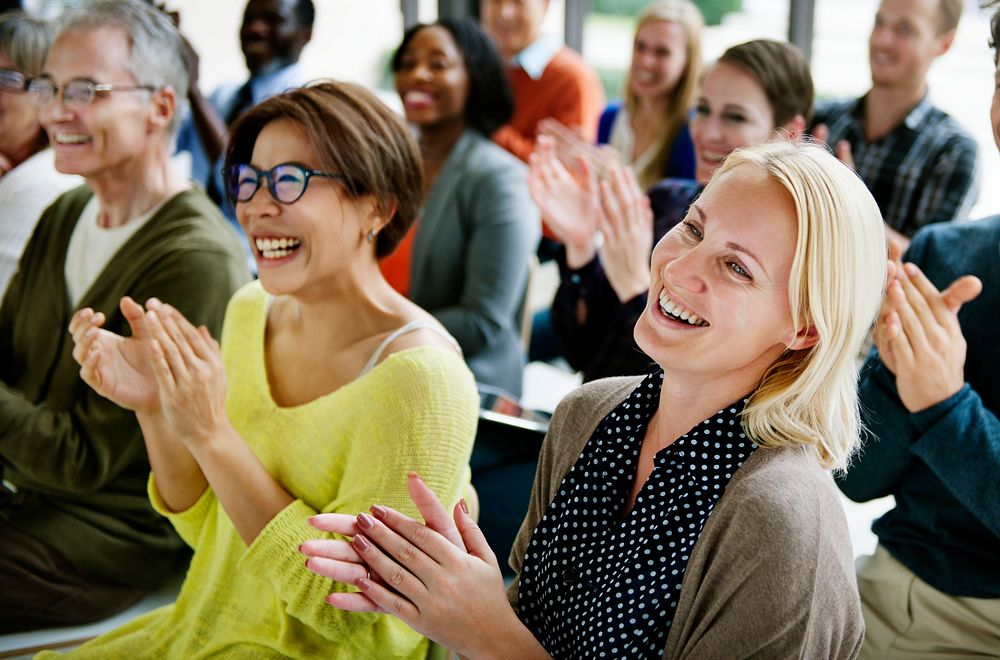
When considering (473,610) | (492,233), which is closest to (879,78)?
(492,233)

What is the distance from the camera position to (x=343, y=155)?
1.49 m

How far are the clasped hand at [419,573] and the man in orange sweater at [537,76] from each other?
9.20ft

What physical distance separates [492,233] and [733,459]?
1754 millimetres

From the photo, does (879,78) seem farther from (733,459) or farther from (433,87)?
(733,459)

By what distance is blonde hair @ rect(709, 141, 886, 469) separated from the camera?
1027 millimetres

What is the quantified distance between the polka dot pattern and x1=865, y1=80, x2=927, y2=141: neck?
6.66 ft

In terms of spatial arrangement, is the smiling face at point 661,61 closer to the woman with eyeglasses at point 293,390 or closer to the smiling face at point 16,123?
the smiling face at point 16,123

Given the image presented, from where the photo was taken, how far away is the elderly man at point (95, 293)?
1811mm

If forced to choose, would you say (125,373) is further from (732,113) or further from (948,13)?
(948,13)

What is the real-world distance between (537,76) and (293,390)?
105 inches

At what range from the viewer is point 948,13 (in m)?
2.91

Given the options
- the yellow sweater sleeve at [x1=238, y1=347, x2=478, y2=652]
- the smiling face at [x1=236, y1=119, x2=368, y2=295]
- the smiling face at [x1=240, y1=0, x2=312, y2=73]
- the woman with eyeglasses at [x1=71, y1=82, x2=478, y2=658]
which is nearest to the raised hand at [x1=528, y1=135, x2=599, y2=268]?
the woman with eyeglasses at [x1=71, y1=82, x2=478, y2=658]

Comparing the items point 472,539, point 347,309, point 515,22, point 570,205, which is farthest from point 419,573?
point 515,22

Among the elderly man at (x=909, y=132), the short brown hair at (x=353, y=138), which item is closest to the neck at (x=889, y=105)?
the elderly man at (x=909, y=132)
